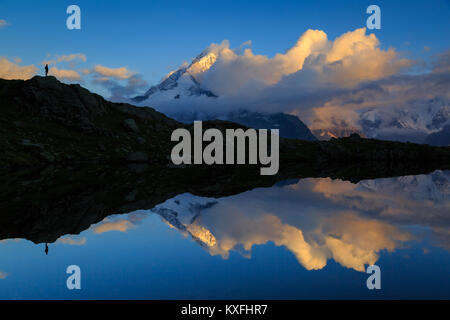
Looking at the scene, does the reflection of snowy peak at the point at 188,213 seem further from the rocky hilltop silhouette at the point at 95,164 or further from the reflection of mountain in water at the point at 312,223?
the rocky hilltop silhouette at the point at 95,164

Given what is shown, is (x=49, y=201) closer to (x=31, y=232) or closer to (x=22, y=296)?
(x=31, y=232)

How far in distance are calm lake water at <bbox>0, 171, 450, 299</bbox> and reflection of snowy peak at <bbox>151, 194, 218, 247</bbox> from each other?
0.43 ft

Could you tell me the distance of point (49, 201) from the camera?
3123 centimetres

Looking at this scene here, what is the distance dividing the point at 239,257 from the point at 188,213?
12.2 m

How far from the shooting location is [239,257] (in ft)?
53.4

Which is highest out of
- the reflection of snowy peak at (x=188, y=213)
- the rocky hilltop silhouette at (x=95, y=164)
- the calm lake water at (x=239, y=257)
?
the rocky hilltop silhouette at (x=95, y=164)

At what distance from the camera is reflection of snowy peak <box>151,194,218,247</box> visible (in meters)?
20.5

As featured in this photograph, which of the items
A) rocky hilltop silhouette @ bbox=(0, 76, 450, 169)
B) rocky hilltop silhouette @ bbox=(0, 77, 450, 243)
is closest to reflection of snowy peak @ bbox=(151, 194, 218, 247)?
rocky hilltop silhouette @ bbox=(0, 77, 450, 243)

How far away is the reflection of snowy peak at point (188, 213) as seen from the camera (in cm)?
2046

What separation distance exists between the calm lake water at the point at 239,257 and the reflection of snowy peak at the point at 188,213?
131mm

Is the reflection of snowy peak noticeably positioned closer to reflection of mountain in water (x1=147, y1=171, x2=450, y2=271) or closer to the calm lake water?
reflection of mountain in water (x1=147, y1=171, x2=450, y2=271)

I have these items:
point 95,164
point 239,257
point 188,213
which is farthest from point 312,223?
point 95,164

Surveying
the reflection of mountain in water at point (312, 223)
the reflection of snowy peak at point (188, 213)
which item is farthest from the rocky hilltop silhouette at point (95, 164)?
the reflection of mountain in water at point (312, 223)
